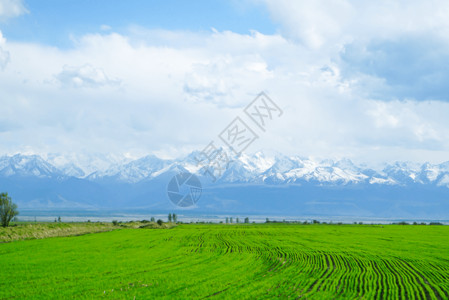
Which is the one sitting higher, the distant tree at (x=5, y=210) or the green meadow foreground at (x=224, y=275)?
the distant tree at (x=5, y=210)

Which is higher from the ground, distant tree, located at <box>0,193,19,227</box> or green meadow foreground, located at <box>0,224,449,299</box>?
distant tree, located at <box>0,193,19,227</box>

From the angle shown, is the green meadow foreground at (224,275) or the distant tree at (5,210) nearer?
the green meadow foreground at (224,275)

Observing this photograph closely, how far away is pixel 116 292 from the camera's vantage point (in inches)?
984

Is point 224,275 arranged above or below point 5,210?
below

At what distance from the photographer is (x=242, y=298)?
77.6 feet

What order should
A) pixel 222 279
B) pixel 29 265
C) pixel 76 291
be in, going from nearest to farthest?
1. pixel 76 291
2. pixel 222 279
3. pixel 29 265

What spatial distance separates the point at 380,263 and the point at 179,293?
2325cm

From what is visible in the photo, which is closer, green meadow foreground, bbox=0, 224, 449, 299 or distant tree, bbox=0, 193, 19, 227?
green meadow foreground, bbox=0, 224, 449, 299

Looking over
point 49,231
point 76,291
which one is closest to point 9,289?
point 76,291

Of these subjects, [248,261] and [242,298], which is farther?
[248,261]

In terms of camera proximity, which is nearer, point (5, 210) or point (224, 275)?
point (224, 275)

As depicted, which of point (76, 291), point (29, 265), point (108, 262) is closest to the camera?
point (76, 291)

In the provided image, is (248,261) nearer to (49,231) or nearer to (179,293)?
(179,293)

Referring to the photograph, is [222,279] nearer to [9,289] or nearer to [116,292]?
[116,292]
